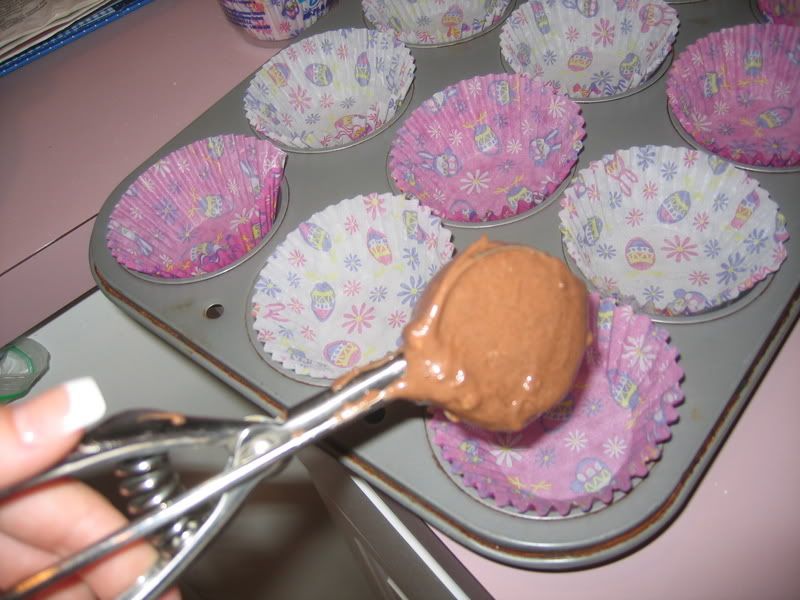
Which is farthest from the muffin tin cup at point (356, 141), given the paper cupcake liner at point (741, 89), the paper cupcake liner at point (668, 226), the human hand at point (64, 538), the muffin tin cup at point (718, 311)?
→ the human hand at point (64, 538)

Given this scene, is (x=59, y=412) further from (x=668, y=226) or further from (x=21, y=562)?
(x=668, y=226)

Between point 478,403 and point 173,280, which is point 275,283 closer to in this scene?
point 173,280

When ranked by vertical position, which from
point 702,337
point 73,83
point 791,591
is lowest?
point 791,591

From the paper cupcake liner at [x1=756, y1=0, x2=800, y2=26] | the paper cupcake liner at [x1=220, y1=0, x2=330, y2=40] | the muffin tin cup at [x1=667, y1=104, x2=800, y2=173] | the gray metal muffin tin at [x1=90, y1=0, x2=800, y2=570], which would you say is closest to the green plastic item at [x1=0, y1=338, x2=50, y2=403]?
the gray metal muffin tin at [x1=90, y1=0, x2=800, y2=570]

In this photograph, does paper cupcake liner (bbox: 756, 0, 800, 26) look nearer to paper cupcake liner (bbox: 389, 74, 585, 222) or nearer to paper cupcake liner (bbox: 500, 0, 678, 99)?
paper cupcake liner (bbox: 500, 0, 678, 99)

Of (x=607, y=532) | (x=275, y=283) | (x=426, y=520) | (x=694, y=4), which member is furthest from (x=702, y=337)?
(x=694, y=4)

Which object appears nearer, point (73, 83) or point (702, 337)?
point (702, 337)
